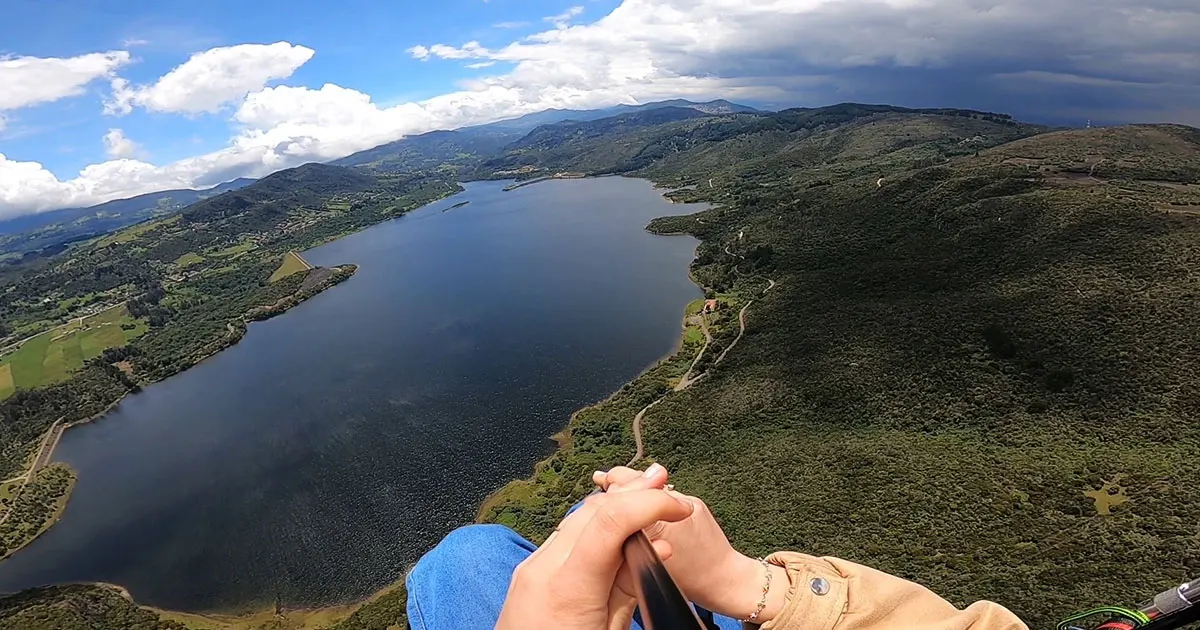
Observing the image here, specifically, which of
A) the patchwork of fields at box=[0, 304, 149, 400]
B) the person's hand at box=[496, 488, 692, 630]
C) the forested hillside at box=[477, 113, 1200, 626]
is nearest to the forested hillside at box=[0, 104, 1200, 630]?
the forested hillside at box=[477, 113, 1200, 626]

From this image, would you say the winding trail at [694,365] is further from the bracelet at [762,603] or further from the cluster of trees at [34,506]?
the cluster of trees at [34,506]

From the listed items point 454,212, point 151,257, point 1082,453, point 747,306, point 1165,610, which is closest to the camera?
point 1165,610

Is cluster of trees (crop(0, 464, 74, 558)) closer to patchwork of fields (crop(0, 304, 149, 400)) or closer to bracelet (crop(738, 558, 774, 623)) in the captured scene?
patchwork of fields (crop(0, 304, 149, 400))

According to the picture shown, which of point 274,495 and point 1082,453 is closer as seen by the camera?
point 1082,453

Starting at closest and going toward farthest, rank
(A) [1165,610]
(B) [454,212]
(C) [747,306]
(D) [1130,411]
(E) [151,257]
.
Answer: (A) [1165,610], (D) [1130,411], (C) [747,306], (E) [151,257], (B) [454,212]

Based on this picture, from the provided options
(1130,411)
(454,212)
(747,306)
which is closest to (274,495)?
(747,306)

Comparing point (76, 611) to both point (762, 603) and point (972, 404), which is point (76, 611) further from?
point (972, 404)

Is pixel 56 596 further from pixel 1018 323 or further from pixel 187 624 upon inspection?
pixel 1018 323
